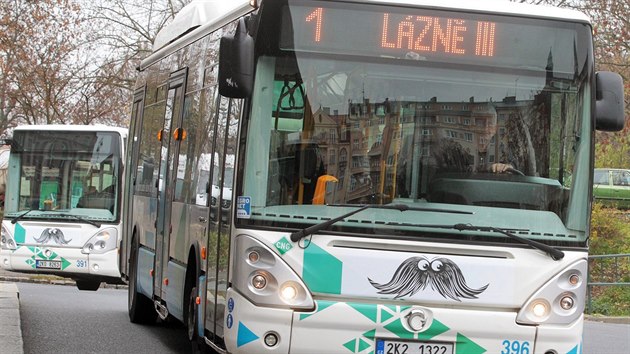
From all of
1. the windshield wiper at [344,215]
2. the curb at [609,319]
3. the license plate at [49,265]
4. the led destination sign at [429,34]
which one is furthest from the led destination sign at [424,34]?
the license plate at [49,265]

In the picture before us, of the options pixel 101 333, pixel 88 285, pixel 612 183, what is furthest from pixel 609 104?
pixel 612 183

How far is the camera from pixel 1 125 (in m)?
53.2

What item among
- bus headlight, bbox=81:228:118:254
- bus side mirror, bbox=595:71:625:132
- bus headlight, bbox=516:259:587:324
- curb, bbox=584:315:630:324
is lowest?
curb, bbox=584:315:630:324

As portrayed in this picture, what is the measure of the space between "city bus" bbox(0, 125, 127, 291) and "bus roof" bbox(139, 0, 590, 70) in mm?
7810

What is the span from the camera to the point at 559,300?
8.56 meters

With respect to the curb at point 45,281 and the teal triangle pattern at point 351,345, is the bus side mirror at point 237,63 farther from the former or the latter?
the curb at point 45,281

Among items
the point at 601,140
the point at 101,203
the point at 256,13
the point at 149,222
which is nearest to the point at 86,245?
the point at 101,203

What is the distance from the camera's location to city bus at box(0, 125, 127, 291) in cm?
2267

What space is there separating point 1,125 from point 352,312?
46786 millimetres

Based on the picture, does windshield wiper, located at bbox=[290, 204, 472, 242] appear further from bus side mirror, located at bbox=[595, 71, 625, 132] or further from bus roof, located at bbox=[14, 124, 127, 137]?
bus roof, located at bbox=[14, 124, 127, 137]

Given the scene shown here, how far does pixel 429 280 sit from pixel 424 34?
1.63 metres

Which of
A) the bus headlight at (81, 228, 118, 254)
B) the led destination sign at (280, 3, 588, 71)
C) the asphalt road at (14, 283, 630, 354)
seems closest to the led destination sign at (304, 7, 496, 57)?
the led destination sign at (280, 3, 588, 71)

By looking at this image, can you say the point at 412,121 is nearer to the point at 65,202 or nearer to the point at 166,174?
the point at 166,174

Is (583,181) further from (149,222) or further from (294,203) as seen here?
(149,222)
